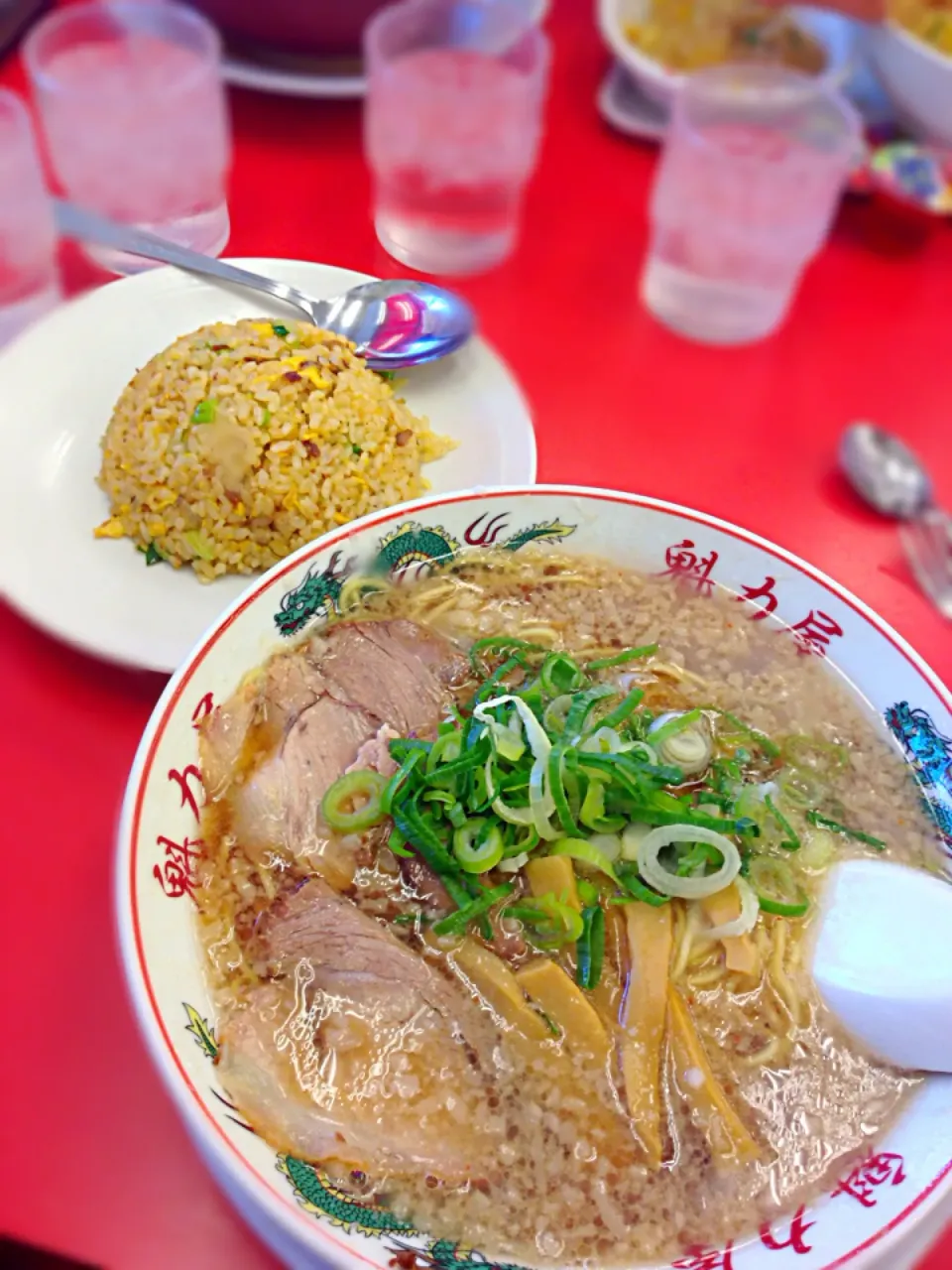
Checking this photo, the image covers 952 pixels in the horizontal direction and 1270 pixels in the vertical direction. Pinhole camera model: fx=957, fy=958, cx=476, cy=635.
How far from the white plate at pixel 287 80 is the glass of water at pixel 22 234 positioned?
0.49 metres

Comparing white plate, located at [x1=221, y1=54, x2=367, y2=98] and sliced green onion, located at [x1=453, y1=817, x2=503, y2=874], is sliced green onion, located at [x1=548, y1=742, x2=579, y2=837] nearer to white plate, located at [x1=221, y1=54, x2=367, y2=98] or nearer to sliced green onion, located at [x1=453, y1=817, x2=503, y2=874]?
sliced green onion, located at [x1=453, y1=817, x2=503, y2=874]

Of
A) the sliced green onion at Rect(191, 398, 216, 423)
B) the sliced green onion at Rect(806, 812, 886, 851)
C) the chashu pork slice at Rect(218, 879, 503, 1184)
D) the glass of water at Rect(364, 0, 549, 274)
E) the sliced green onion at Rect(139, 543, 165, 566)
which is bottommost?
the chashu pork slice at Rect(218, 879, 503, 1184)

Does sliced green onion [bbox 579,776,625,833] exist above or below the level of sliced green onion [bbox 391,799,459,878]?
above

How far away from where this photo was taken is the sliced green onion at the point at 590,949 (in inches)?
32.3

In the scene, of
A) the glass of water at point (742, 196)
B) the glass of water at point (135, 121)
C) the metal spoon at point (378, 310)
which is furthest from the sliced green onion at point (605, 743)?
the glass of water at point (742, 196)

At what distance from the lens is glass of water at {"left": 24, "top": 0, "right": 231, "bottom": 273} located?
3.45 feet

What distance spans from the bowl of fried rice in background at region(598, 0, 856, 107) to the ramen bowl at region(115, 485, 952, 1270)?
3.69 feet

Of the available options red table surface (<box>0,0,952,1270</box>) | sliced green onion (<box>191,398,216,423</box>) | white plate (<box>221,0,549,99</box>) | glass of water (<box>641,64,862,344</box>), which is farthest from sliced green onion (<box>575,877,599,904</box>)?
white plate (<box>221,0,549,99</box>)

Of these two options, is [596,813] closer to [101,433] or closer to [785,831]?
[785,831]

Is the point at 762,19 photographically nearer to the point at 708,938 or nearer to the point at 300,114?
the point at 300,114

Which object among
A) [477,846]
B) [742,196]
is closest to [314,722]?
[477,846]

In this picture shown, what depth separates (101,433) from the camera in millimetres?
1180

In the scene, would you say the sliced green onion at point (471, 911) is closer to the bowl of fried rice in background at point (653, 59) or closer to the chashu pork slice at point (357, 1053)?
the chashu pork slice at point (357, 1053)

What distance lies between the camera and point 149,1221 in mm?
792
